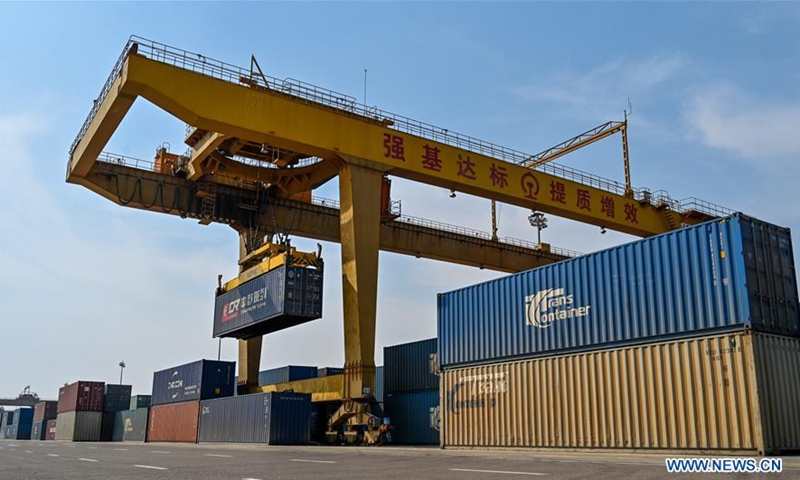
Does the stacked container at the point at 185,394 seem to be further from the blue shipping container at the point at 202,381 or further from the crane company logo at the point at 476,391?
the crane company logo at the point at 476,391

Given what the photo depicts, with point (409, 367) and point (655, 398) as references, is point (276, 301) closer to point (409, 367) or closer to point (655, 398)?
point (409, 367)

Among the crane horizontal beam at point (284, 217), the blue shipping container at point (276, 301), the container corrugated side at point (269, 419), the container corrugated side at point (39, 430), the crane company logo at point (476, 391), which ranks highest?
the crane horizontal beam at point (284, 217)

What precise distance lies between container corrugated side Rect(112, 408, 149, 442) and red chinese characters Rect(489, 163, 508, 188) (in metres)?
28.4

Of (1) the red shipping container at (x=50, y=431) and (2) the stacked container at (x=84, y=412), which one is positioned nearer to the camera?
(2) the stacked container at (x=84, y=412)

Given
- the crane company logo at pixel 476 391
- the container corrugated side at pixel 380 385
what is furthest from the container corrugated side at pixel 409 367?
the crane company logo at pixel 476 391

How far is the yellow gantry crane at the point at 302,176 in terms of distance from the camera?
23.8 metres

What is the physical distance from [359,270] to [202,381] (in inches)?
544

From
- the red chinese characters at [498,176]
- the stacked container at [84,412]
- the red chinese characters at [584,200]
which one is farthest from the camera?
the stacked container at [84,412]

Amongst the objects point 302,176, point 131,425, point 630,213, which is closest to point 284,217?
point 302,176

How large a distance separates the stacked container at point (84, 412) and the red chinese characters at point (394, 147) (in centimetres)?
4012

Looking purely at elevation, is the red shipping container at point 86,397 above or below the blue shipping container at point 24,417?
above

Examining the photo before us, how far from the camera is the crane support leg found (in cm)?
2634

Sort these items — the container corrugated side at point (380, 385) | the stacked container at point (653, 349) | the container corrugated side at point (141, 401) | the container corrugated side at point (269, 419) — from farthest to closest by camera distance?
the container corrugated side at point (141, 401) < the container corrugated side at point (380, 385) < the container corrugated side at point (269, 419) < the stacked container at point (653, 349)

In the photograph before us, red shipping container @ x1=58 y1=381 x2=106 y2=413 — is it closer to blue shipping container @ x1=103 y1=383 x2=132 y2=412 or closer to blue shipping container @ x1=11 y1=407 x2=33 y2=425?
blue shipping container @ x1=103 y1=383 x2=132 y2=412
